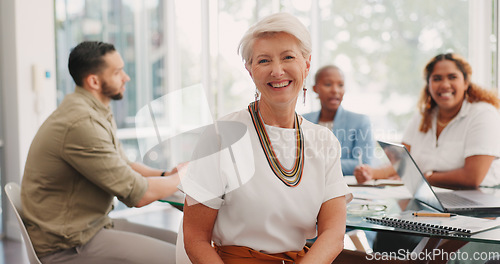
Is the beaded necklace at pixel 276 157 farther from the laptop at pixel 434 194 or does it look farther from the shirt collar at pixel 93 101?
the shirt collar at pixel 93 101

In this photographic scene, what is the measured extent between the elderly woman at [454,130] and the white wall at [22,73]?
2957 mm

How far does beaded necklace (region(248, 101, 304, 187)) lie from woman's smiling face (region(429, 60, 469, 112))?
4.61 feet

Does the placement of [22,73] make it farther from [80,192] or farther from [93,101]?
[80,192]

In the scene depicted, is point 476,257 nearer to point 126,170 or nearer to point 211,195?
point 211,195

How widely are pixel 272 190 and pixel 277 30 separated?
486 mm

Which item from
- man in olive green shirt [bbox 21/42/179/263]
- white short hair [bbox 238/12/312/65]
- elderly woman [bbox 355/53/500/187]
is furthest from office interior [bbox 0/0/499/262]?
white short hair [bbox 238/12/312/65]

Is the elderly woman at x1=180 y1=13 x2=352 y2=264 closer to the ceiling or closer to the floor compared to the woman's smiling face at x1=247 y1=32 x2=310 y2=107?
closer to the floor

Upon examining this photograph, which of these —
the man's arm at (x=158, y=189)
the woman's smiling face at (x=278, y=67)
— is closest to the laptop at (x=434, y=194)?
the woman's smiling face at (x=278, y=67)

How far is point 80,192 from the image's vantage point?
2086 mm

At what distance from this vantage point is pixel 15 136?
4.10m

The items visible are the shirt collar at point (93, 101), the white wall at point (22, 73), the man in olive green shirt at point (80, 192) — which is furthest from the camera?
the white wall at point (22, 73)

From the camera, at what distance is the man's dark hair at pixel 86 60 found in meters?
2.29

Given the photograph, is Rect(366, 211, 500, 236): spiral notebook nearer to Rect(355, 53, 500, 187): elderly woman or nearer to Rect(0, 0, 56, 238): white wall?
Rect(355, 53, 500, 187): elderly woman

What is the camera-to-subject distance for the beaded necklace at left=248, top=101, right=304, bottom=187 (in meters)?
1.50
